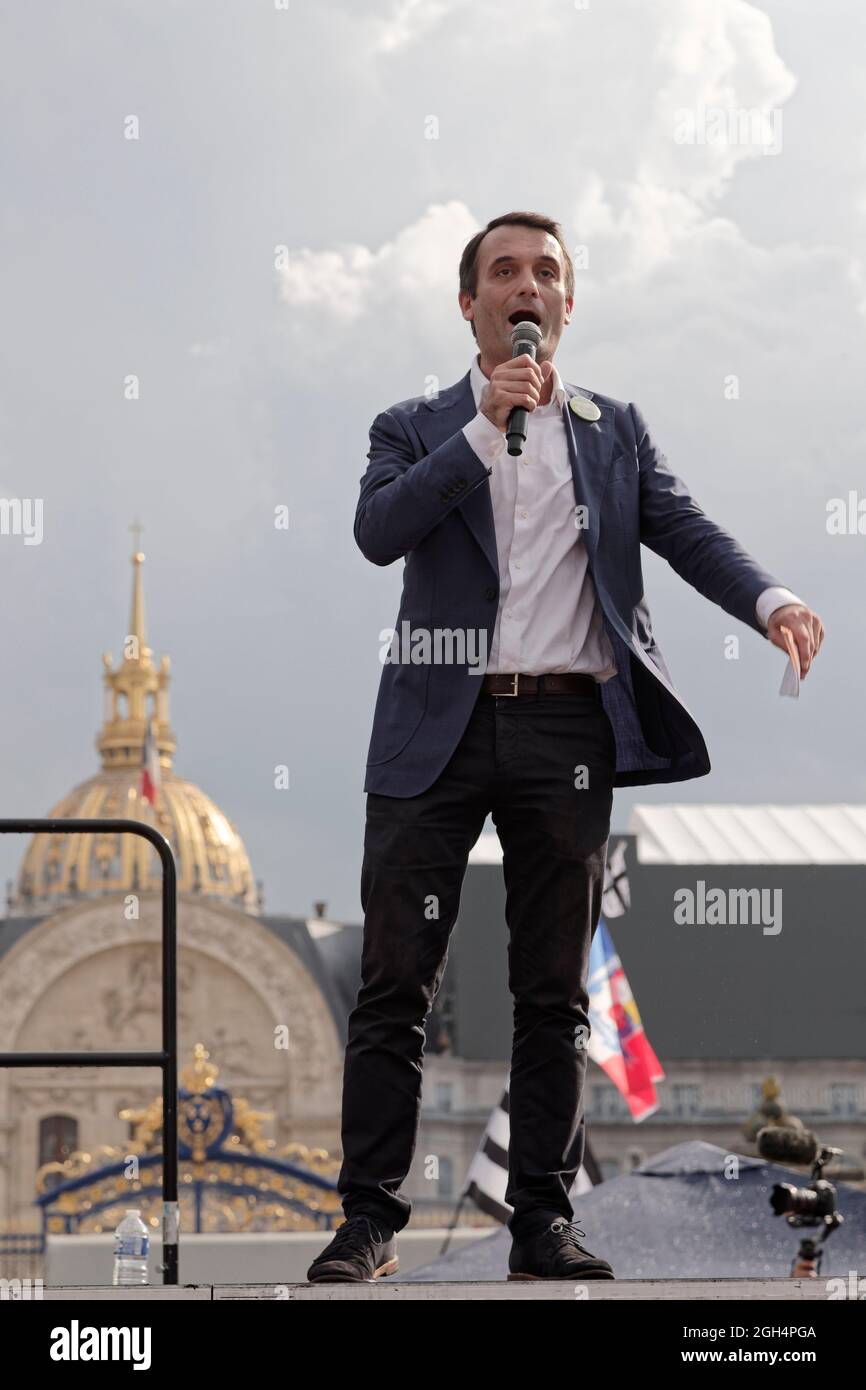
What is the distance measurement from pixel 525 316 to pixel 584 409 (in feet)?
1.02

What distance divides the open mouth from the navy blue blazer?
278mm

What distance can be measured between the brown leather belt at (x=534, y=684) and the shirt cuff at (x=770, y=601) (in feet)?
1.26

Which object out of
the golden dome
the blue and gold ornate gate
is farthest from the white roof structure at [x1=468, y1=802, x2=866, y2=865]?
the blue and gold ornate gate

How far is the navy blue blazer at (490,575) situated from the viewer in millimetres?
3820

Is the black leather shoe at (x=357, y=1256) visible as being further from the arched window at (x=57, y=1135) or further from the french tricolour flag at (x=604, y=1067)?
the arched window at (x=57, y=1135)

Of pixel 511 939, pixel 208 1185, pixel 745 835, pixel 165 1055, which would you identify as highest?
pixel 745 835

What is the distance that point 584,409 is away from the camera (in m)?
4.07

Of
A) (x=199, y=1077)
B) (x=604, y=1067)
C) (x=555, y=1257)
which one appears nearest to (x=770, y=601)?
(x=555, y=1257)

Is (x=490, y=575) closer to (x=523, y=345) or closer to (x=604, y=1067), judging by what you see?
(x=523, y=345)

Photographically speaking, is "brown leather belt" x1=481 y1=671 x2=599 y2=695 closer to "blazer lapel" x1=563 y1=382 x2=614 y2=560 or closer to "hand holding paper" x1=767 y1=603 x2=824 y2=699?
"blazer lapel" x1=563 y1=382 x2=614 y2=560

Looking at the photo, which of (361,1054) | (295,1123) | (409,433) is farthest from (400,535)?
(295,1123)

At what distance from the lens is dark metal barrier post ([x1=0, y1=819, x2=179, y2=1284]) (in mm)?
3918

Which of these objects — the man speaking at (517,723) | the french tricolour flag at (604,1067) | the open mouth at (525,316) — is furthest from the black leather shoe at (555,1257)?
the french tricolour flag at (604,1067)
